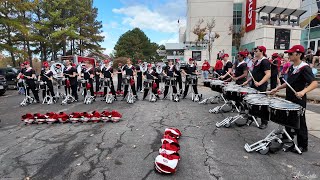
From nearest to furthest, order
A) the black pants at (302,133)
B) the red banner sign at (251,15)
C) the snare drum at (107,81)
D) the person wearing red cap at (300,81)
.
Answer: the person wearing red cap at (300,81) → the black pants at (302,133) → the snare drum at (107,81) → the red banner sign at (251,15)

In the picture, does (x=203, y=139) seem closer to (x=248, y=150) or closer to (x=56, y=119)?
(x=248, y=150)

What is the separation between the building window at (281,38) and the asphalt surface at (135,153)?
25.6 metres

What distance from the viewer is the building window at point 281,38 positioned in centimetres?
2942

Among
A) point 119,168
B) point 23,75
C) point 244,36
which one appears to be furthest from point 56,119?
point 244,36

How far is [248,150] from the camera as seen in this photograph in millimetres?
5039

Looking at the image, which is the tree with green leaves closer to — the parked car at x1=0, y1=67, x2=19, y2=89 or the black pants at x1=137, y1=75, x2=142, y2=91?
the parked car at x1=0, y1=67, x2=19, y2=89

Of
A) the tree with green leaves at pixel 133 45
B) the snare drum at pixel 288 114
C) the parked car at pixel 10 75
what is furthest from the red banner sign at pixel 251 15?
the tree with green leaves at pixel 133 45

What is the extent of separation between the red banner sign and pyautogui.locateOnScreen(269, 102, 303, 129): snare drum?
32.7 m

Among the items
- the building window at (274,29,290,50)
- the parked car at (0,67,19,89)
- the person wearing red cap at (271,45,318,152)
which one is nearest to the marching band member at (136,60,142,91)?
the person wearing red cap at (271,45,318,152)

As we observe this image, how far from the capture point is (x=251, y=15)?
3562 cm

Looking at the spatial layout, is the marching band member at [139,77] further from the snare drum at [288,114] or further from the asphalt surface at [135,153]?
the snare drum at [288,114]

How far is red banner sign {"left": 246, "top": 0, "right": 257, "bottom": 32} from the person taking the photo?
3478 centimetres

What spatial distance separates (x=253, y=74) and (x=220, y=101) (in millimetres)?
4467

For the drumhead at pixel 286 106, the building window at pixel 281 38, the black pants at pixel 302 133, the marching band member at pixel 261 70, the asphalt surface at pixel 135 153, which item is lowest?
the asphalt surface at pixel 135 153
